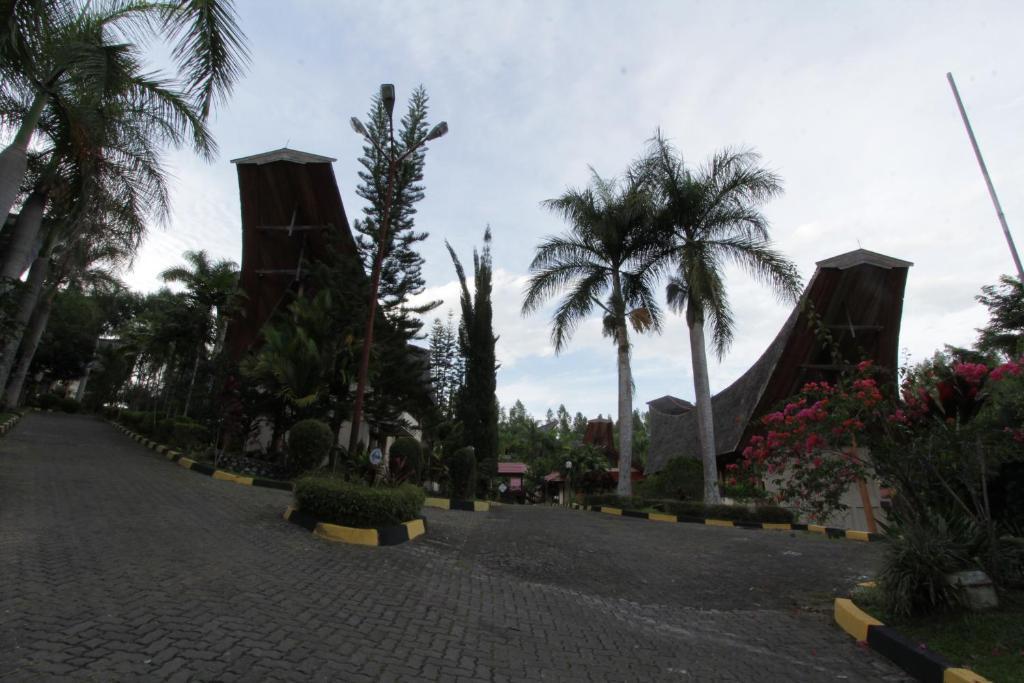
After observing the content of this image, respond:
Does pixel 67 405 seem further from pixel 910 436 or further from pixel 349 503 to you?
pixel 910 436

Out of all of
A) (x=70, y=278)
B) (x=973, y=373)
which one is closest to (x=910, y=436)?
(x=973, y=373)

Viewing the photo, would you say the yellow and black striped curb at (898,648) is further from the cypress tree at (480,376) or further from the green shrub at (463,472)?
the cypress tree at (480,376)

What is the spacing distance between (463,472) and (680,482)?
319 inches

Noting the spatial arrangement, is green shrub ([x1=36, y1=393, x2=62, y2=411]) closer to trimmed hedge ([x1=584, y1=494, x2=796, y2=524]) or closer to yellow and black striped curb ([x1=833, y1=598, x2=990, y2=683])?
trimmed hedge ([x1=584, y1=494, x2=796, y2=524])

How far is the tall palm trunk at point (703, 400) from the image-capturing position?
14.5 meters

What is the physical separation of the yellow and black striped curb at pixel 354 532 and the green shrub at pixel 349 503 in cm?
10

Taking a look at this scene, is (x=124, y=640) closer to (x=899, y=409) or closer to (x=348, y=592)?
(x=348, y=592)

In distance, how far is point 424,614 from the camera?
3.97m

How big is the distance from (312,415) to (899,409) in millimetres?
11748

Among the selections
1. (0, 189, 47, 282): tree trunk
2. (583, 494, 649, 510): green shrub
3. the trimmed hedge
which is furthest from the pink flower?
(0, 189, 47, 282): tree trunk

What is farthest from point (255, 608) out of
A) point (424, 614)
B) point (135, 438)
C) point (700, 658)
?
point (135, 438)

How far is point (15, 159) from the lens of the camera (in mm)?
6031

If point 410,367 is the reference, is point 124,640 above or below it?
below

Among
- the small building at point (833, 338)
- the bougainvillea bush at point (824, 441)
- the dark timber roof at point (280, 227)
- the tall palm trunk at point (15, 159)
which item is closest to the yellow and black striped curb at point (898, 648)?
the bougainvillea bush at point (824, 441)
